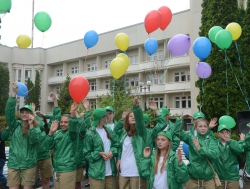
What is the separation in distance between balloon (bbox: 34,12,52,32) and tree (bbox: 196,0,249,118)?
10.1 meters

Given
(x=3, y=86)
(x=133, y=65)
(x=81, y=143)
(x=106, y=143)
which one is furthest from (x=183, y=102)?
(x=106, y=143)

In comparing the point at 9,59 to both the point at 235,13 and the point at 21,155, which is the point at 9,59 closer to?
the point at 235,13

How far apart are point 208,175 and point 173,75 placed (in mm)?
25324

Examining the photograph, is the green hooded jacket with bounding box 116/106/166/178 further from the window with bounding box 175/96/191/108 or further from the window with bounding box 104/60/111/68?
the window with bounding box 104/60/111/68

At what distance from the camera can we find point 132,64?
30922mm

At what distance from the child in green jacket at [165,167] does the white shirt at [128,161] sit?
0.29 meters

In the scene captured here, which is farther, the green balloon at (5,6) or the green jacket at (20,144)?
the green balloon at (5,6)

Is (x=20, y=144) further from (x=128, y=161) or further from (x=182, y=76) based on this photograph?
(x=182, y=76)

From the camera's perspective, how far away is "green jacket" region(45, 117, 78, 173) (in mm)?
4500

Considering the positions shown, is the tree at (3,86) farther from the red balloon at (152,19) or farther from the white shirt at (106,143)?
the white shirt at (106,143)

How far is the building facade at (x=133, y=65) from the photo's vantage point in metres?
26.7

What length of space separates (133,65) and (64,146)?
2657cm

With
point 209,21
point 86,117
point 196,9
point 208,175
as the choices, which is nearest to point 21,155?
point 86,117

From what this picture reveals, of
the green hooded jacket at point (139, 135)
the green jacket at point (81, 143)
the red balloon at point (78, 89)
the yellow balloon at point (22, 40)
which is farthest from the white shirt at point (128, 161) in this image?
the yellow balloon at point (22, 40)
